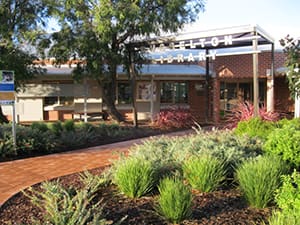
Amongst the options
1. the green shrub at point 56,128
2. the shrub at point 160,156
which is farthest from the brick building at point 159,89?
the shrub at point 160,156

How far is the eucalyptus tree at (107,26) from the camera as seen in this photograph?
12266 mm

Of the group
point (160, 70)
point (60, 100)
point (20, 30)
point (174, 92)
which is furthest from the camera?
point (174, 92)

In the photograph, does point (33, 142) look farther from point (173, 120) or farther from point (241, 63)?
point (241, 63)

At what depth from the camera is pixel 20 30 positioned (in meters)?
13.6

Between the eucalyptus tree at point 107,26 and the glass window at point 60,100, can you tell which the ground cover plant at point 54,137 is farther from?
the glass window at point 60,100

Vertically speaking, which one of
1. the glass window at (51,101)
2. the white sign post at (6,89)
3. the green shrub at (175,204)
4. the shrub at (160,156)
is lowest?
the green shrub at (175,204)

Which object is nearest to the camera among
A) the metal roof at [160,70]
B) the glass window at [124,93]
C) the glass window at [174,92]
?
the metal roof at [160,70]

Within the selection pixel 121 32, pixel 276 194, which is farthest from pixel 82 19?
pixel 276 194

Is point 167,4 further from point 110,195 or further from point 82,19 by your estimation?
point 110,195

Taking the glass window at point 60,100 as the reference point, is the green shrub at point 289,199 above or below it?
below

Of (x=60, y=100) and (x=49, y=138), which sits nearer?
(x=49, y=138)

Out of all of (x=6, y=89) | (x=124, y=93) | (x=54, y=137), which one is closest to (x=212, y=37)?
(x=54, y=137)

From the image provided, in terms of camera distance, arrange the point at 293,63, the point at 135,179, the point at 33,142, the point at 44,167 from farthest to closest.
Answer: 1. the point at 33,142
2. the point at 293,63
3. the point at 44,167
4. the point at 135,179

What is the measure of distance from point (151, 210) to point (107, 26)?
29.0 feet
